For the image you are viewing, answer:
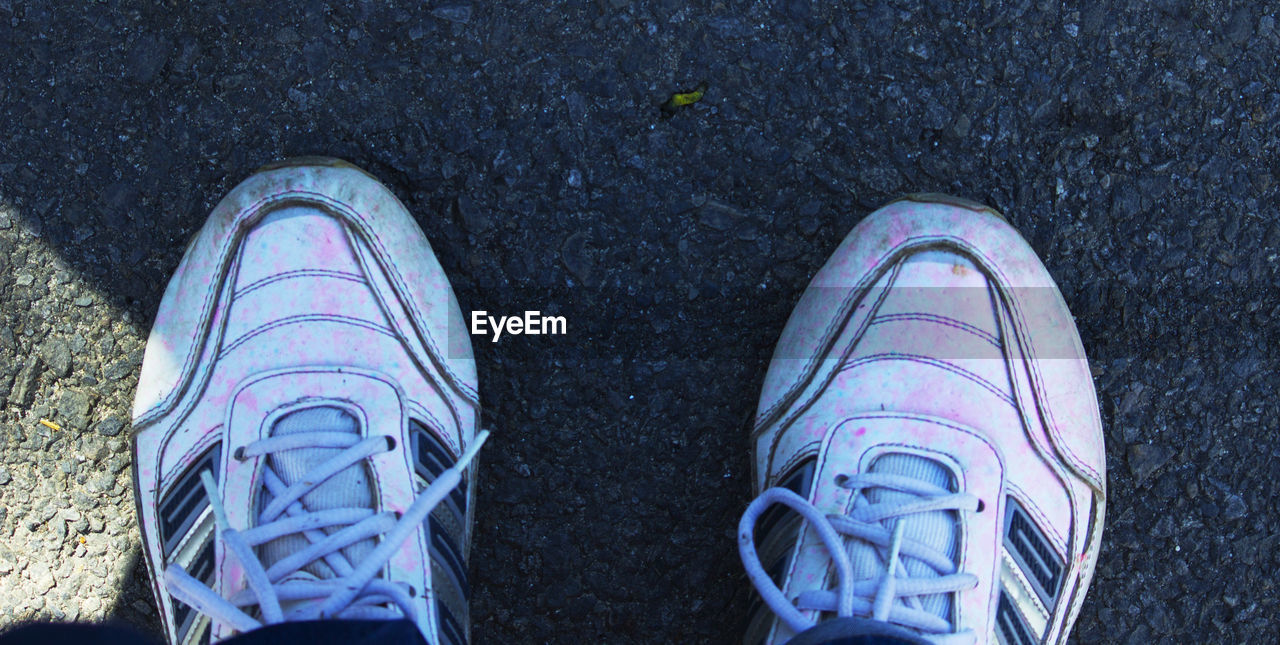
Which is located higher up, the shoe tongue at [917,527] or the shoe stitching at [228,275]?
the shoe stitching at [228,275]

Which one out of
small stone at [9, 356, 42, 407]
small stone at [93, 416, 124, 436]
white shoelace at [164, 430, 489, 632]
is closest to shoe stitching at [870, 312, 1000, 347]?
white shoelace at [164, 430, 489, 632]

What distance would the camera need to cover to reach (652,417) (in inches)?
71.4

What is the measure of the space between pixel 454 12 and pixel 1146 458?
5.43 ft

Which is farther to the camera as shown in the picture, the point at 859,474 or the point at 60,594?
the point at 60,594

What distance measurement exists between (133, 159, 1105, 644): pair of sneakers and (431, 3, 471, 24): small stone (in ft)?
1.16

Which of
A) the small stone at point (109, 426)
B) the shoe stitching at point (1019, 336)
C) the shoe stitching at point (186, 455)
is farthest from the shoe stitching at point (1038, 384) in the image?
the small stone at point (109, 426)

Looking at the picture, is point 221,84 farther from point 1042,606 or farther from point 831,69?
point 1042,606

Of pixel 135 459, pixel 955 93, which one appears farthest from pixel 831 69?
pixel 135 459

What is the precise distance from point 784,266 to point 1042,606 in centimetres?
82

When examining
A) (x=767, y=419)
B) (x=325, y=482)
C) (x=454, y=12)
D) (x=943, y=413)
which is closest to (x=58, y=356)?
(x=325, y=482)

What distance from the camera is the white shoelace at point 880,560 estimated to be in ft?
5.10

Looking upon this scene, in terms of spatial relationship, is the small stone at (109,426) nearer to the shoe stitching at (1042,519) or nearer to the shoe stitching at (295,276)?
the shoe stitching at (295,276)
